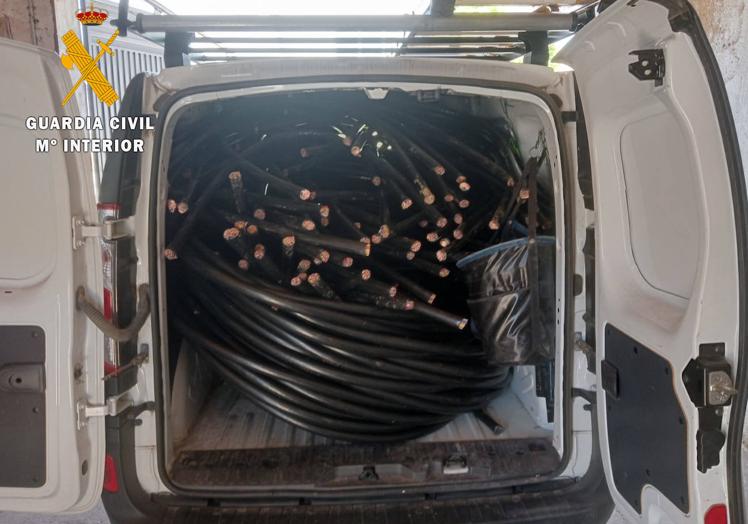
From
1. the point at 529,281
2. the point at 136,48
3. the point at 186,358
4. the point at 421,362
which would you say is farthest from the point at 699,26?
the point at 136,48

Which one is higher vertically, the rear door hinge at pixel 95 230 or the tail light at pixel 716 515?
the rear door hinge at pixel 95 230

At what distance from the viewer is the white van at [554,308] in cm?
104

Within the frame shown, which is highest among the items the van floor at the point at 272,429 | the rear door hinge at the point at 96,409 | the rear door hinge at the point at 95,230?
the rear door hinge at the point at 95,230

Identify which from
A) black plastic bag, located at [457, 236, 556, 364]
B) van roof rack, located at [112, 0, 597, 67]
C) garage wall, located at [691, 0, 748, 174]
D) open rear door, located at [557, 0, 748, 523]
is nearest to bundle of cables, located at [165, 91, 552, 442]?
black plastic bag, located at [457, 236, 556, 364]

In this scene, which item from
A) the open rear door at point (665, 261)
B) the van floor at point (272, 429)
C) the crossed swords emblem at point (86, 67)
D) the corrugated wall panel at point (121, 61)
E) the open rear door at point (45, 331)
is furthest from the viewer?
the corrugated wall panel at point (121, 61)

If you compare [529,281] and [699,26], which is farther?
[529,281]

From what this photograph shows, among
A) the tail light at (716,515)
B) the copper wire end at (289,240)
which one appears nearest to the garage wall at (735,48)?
the tail light at (716,515)

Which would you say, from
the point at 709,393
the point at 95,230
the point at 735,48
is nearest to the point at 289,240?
the point at 95,230

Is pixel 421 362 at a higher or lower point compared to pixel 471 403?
higher

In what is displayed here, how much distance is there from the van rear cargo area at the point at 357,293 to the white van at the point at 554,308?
25 mm

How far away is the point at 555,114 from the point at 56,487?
5.22 ft

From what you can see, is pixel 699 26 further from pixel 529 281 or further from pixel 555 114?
pixel 529 281

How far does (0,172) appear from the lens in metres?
1.23

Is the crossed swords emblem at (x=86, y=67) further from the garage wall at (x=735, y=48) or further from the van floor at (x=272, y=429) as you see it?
the garage wall at (x=735, y=48)
